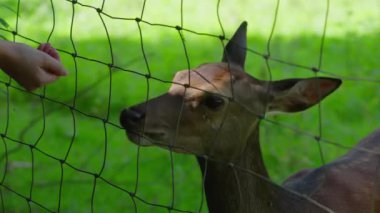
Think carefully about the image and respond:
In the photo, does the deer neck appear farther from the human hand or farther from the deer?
the human hand

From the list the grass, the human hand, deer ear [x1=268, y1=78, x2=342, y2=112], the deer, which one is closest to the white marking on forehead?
the deer

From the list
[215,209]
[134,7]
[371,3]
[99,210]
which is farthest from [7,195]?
→ [371,3]

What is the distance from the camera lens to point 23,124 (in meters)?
7.11

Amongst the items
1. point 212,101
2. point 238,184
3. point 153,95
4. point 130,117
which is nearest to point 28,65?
point 130,117

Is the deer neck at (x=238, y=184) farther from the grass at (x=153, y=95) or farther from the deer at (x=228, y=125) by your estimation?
the grass at (x=153, y=95)

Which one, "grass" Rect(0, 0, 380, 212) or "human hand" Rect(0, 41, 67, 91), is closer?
"human hand" Rect(0, 41, 67, 91)

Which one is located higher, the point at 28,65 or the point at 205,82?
the point at 28,65

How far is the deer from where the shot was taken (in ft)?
13.6

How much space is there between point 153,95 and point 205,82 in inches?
133

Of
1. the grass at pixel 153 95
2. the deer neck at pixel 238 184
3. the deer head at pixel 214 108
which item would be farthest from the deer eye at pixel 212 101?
the grass at pixel 153 95

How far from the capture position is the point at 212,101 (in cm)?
421

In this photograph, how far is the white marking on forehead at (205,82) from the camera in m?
4.22

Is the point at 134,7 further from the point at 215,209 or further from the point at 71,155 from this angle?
the point at 215,209

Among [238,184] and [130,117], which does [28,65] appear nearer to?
[130,117]
